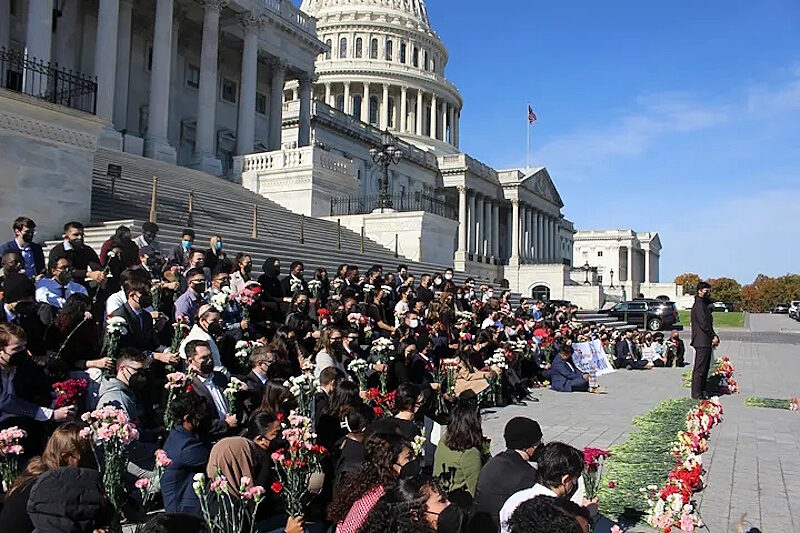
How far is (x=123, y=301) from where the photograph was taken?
27.1ft

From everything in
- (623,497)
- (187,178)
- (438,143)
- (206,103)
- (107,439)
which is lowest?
(623,497)

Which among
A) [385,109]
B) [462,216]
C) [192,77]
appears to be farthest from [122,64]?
[385,109]

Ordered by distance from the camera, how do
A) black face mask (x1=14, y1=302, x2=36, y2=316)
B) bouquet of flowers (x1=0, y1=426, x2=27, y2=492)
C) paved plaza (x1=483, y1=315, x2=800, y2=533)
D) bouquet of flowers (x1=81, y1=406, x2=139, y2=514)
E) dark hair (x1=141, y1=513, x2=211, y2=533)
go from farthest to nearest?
black face mask (x1=14, y1=302, x2=36, y2=316), paved plaza (x1=483, y1=315, x2=800, y2=533), bouquet of flowers (x1=0, y1=426, x2=27, y2=492), bouquet of flowers (x1=81, y1=406, x2=139, y2=514), dark hair (x1=141, y1=513, x2=211, y2=533)

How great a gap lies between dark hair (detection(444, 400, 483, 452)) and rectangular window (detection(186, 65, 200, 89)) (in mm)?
35405

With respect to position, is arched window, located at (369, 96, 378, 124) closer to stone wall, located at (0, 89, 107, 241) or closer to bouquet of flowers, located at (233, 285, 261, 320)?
stone wall, located at (0, 89, 107, 241)

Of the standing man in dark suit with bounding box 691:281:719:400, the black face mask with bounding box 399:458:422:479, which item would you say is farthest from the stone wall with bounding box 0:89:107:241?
the black face mask with bounding box 399:458:422:479

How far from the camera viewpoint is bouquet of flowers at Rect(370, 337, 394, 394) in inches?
390

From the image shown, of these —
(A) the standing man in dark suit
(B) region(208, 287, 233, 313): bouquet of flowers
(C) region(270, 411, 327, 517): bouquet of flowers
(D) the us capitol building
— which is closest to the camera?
(C) region(270, 411, 327, 517): bouquet of flowers

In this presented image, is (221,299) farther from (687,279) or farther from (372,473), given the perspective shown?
(687,279)

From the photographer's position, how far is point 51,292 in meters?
8.44

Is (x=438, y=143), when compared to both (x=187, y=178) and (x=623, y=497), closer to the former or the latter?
(x=187, y=178)

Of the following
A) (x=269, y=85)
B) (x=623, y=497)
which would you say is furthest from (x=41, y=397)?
(x=269, y=85)

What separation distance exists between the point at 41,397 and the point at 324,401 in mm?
2737

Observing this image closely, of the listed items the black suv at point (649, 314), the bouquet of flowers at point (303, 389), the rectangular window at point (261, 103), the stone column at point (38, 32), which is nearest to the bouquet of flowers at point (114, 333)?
the bouquet of flowers at point (303, 389)
